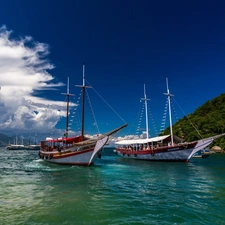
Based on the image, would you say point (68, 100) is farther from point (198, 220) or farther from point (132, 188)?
point (198, 220)

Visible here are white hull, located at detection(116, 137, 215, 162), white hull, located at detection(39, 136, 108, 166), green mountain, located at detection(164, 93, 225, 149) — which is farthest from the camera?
green mountain, located at detection(164, 93, 225, 149)

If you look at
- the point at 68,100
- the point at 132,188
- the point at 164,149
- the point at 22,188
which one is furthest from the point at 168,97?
the point at 22,188

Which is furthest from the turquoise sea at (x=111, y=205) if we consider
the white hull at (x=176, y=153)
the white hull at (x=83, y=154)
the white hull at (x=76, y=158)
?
the white hull at (x=176, y=153)

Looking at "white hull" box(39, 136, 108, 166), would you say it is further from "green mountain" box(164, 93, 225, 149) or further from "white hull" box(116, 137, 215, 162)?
"green mountain" box(164, 93, 225, 149)

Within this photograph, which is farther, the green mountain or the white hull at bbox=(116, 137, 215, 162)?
the green mountain

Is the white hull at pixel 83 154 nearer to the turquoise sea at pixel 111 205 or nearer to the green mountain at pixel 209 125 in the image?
the turquoise sea at pixel 111 205

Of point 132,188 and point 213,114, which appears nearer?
point 132,188

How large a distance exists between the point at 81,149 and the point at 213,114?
97313 millimetres

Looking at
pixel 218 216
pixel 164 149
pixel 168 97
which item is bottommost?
pixel 218 216

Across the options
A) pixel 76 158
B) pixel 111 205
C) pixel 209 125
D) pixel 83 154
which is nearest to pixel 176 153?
pixel 83 154

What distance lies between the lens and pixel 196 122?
369 ft

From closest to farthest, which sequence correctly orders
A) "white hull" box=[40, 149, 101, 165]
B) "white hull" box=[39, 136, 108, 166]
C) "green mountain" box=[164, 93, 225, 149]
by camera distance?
"white hull" box=[39, 136, 108, 166] → "white hull" box=[40, 149, 101, 165] → "green mountain" box=[164, 93, 225, 149]

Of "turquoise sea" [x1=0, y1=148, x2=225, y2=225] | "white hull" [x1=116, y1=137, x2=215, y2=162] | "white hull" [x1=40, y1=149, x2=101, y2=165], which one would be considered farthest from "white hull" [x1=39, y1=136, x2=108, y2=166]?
"white hull" [x1=116, y1=137, x2=215, y2=162]

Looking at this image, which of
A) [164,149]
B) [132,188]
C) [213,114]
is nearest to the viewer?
[132,188]
